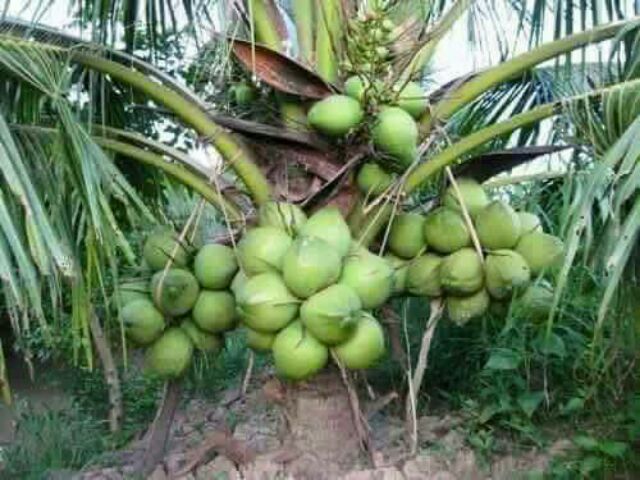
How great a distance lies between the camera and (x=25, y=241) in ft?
7.74

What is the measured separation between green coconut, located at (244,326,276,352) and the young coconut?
0.73 meters

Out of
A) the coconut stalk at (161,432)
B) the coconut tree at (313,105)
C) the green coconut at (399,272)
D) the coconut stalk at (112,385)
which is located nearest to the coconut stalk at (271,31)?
the coconut tree at (313,105)

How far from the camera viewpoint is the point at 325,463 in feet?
10.9

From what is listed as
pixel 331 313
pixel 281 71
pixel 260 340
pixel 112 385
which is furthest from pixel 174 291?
pixel 112 385

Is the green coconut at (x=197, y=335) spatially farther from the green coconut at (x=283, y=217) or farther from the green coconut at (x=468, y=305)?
the green coconut at (x=468, y=305)

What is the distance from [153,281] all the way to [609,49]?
162 cm

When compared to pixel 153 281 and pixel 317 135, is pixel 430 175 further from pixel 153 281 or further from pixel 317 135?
pixel 153 281

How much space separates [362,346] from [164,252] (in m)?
0.80

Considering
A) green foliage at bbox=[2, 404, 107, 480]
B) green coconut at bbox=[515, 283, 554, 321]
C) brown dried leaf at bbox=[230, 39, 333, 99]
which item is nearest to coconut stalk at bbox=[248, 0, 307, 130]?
brown dried leaf at bbox=[230, 39, 333, 99]

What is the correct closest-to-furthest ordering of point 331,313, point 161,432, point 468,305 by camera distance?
point 331,313 < point 468,305 < point 161,432

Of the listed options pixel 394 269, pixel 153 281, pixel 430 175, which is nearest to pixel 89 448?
pixel 153 281

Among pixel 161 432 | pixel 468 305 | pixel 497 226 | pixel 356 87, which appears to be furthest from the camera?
pixel 161 432

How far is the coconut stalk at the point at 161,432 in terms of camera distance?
3609mm

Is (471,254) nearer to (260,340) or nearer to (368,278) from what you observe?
(368,278)
